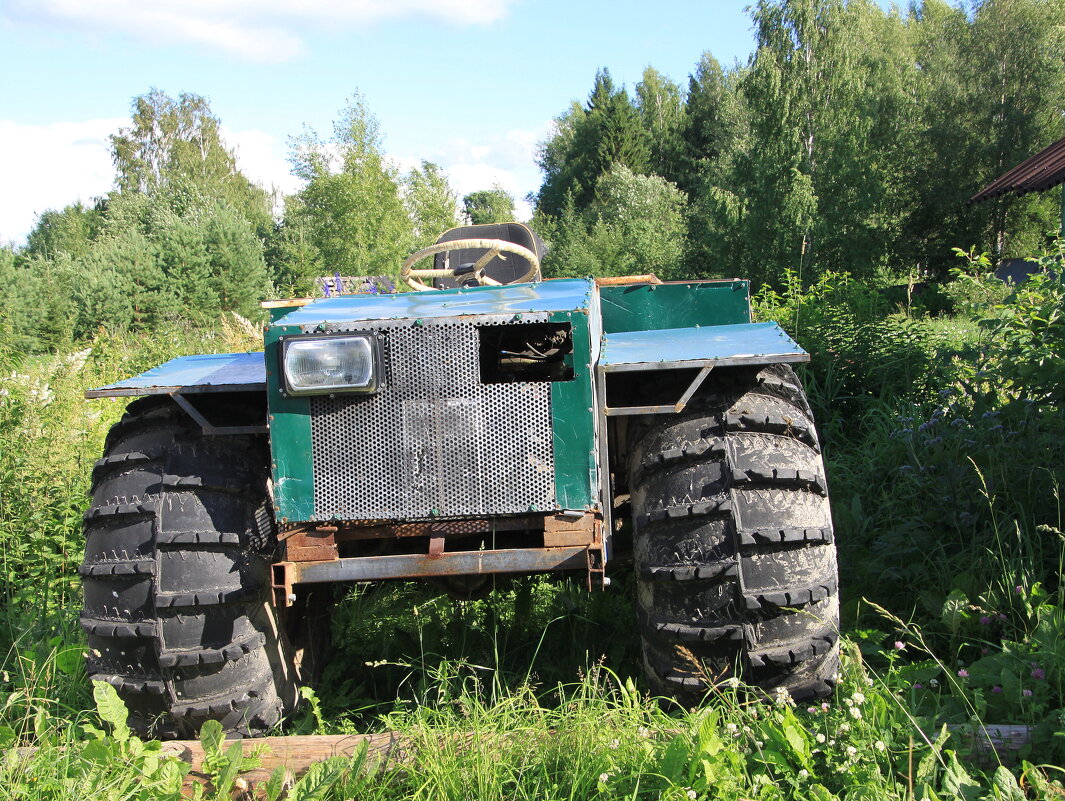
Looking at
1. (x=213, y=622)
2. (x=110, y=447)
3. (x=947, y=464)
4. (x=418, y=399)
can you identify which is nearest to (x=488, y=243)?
(x=418, y=399)

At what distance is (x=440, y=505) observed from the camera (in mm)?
2541

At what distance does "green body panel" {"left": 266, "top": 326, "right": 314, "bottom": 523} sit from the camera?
255 cm

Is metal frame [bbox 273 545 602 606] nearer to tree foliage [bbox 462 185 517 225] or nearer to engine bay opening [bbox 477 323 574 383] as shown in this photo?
engine bay opening [bbox 477 323 574 383]

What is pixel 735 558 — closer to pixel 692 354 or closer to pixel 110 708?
pixel 692 354

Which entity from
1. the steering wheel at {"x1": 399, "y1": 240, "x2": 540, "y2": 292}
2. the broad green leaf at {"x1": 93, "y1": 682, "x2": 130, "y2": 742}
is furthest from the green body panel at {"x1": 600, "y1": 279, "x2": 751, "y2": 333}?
the broad green leaf at {"x1": 93, "y1": 682, "x2": 130, "y2": 742}

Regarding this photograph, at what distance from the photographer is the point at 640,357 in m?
2.74

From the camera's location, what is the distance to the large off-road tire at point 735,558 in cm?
252

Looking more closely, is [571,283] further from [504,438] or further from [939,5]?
[939,5]

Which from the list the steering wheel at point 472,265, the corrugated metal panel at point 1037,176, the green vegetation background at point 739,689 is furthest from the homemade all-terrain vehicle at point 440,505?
the corrugated metal panel at point 1037,176

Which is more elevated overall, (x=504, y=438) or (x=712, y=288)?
(x=712, y=288)

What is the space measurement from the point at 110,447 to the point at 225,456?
0.47m

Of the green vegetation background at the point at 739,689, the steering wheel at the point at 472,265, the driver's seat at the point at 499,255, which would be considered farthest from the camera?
the driver's seat at the point at 499,255

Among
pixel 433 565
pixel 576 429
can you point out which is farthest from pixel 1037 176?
pixel 433 565

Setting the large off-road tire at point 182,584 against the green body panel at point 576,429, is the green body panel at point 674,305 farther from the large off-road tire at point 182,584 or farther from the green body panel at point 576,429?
the large off-road tire at point 182,584
